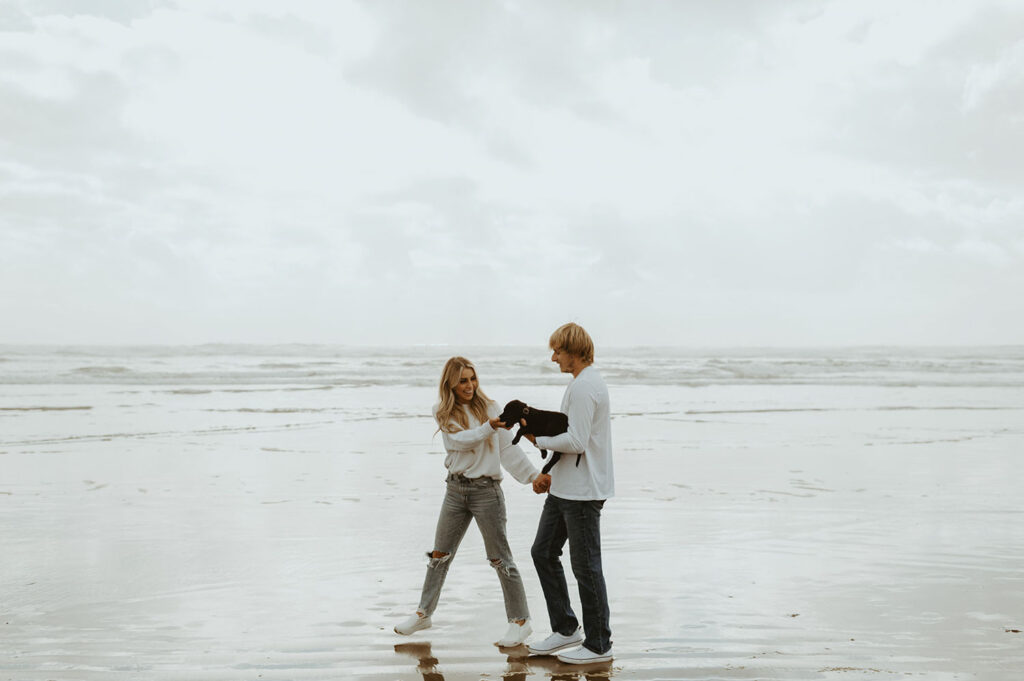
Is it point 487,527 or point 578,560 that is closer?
point 578,560

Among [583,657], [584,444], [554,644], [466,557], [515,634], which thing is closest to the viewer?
[584,444]

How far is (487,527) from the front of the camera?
190 inches

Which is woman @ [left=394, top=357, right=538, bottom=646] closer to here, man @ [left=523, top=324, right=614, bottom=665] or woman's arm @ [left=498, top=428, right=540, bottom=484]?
woman's arm @ [left=498, top=428, right=540, bottom=484]

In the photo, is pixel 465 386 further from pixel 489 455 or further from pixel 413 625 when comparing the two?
pixel 413 625

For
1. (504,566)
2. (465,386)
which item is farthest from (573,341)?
(504,566)

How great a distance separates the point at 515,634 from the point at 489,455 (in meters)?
0.99

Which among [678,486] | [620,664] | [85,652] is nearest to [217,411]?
[678,486]

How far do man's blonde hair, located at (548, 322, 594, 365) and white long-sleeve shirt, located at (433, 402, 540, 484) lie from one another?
0.54 m

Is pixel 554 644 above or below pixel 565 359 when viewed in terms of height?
below

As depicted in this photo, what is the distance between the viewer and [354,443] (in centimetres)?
1319

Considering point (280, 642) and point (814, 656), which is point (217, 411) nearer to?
point (280, 642)

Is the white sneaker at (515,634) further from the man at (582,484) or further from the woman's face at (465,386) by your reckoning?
the woman's face at (465,386)

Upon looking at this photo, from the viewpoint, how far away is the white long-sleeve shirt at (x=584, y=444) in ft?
14.3

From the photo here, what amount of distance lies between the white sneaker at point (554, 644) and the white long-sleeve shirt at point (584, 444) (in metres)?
0.81
